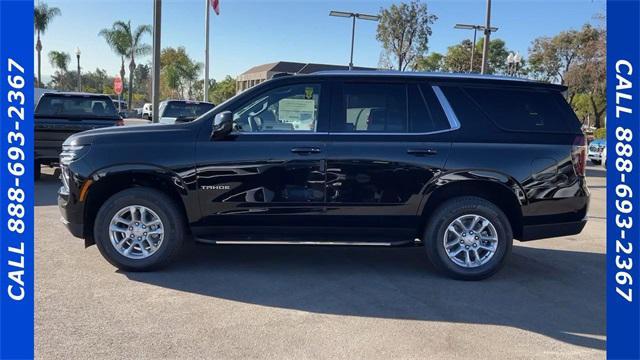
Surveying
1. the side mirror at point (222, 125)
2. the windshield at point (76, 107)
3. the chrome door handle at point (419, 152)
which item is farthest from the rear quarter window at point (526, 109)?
the windshield at point (76, 107)

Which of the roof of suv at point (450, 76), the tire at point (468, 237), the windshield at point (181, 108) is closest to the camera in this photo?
the tire at point (468, 237)

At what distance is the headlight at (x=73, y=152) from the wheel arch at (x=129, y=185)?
253 millimetres

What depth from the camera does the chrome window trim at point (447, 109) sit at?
538 centimetres

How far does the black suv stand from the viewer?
5.21m

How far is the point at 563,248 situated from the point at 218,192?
15.7 feet

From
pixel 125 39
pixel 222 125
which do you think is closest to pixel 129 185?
pixel 222 125

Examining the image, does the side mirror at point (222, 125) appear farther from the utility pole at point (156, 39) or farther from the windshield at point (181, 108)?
the windshield at point (181, 108)

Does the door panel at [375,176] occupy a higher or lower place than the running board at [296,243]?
higher

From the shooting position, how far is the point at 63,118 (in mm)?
10883

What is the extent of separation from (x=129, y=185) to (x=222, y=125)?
119 cm

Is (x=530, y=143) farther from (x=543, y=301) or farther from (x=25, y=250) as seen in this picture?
(x=25, y=250)

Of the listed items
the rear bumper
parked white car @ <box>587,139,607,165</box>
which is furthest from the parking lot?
parked white car @ <box>587,139,607,165</box>

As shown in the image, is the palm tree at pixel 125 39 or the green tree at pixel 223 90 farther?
the green tree at pixel 223 90

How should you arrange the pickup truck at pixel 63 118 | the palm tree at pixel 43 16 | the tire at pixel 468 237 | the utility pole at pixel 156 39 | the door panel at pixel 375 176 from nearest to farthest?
the door panel at pixel 375 176, the tire at pixel 468 237, the pickup truck at pixel 63 118, the utility pole at pixel 156 39, the palm tree at pixel 43 16
